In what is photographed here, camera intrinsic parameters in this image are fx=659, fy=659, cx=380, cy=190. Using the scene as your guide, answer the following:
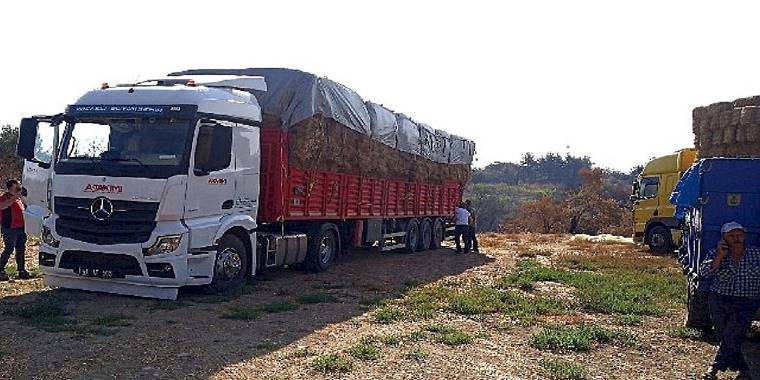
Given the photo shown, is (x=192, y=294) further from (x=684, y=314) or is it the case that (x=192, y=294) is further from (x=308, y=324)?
(x=684, y=314)

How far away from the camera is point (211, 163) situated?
9453 millimetres

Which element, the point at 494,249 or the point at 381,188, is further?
the point at 494,249

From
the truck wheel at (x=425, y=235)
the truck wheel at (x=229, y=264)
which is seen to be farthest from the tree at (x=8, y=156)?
the truck wheel at (x=229, y=264)

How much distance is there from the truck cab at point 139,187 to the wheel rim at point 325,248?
3.23 metres

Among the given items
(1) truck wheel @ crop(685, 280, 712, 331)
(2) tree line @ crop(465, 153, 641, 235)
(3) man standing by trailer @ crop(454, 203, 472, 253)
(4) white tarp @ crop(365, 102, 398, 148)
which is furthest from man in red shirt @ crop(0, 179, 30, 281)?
(2) tree line @ crop(465, 153, 641, 235)

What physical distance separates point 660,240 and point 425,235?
694 cm

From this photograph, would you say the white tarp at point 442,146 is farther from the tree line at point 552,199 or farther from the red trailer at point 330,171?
the tree line at point 552,199

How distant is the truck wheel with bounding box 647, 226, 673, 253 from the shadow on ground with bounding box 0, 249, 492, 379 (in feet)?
33.9

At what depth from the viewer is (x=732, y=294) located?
619 centimetres

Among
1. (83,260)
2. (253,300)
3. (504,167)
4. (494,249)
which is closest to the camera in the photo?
(83,260)

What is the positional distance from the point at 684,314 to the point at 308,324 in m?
5.50

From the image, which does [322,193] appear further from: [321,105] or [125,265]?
[125,265]

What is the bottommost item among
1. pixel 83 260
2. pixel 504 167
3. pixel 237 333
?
pixel 237 333

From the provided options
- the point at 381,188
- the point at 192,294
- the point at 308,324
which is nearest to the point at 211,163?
the point at 192,294
